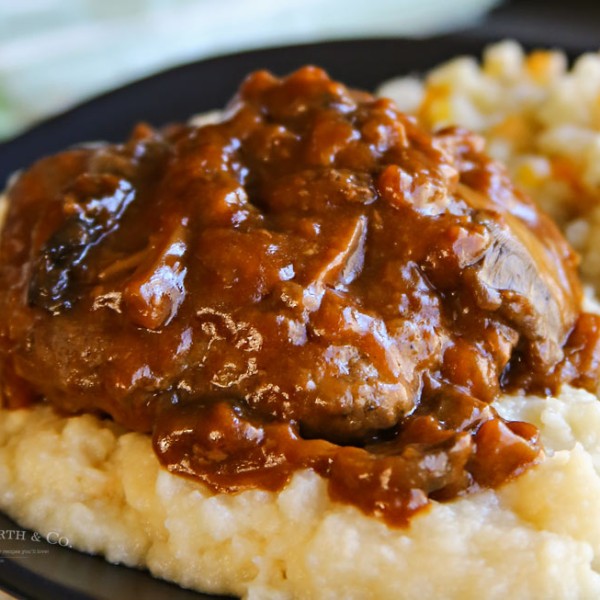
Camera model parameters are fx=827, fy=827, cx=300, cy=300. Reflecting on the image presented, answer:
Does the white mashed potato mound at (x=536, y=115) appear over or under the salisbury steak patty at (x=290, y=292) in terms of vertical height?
under

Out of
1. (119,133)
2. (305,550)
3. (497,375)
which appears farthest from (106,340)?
(119,133)

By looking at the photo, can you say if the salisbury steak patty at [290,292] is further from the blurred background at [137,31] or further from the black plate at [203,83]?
the blurred background at [137,31]

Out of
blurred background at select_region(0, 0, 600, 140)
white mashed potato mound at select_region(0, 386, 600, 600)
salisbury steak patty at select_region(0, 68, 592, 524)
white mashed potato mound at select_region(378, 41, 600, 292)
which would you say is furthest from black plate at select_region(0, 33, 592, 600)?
white mashed potato mound at select_region(0, 386, 600, 600)

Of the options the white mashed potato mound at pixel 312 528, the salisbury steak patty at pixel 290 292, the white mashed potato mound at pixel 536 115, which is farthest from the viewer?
the white mashed potato mound at pixel 536 115

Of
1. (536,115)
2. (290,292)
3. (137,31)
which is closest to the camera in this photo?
(290,292)

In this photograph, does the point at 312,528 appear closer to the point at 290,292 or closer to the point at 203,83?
the point at 290,292

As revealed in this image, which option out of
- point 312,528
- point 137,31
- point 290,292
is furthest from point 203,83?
point 312,528

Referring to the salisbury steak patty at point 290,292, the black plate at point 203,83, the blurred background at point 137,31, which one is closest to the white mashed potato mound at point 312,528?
the salisbury steak patty at point 290,292

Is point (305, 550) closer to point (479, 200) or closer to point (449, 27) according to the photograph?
point (479, 200)

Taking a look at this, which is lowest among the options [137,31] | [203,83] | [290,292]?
[137,31]
